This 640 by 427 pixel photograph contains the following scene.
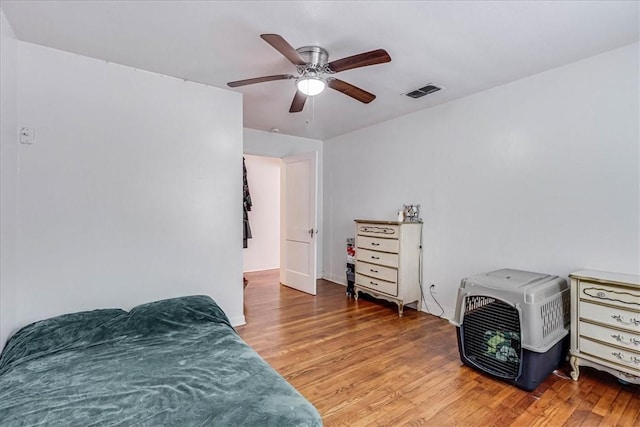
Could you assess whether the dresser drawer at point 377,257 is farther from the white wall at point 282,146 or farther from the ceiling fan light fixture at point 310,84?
the ceiling fan light fixture at point 310,84

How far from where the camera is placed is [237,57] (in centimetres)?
251

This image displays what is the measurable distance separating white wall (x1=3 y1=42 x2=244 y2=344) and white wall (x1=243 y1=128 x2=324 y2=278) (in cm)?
153

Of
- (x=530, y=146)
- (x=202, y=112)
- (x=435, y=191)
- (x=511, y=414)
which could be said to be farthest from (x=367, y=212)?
(x=511, y=414)

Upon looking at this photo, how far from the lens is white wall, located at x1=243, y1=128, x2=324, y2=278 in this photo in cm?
478

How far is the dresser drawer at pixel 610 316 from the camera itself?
6.54 feet

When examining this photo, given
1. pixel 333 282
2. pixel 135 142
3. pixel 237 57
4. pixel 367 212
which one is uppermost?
pixel 237 57

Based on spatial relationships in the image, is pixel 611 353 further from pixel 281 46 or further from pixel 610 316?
pixel 281 46

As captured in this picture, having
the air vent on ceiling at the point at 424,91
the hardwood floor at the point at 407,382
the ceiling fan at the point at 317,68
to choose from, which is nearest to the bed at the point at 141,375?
the hardwood floor at the point at 407,382

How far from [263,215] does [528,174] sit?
4807 millimetres

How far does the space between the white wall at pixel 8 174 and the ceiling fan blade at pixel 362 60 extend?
7.15ft

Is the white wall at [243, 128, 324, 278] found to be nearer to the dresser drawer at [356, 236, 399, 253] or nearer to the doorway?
the doorway

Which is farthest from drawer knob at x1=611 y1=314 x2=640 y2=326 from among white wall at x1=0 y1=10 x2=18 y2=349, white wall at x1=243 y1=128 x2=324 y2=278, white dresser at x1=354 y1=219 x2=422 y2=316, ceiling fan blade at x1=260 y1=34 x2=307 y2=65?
white wall at x1=0 y1=10 x2=18 y2=349

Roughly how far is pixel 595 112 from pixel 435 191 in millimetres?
1582

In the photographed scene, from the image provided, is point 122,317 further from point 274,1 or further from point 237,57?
point 274,1
